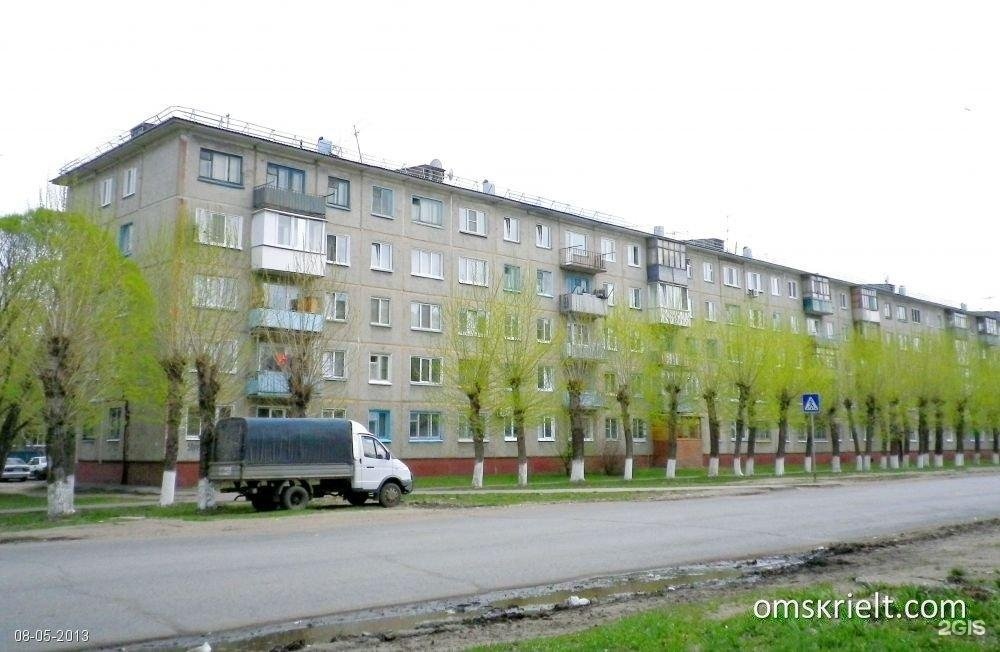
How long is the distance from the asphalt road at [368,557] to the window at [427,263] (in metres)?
22.1

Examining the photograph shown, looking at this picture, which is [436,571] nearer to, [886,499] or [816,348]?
[886,499]

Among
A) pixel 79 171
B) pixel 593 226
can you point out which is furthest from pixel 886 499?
pixel 79 171

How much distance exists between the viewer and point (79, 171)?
42219 millimetres

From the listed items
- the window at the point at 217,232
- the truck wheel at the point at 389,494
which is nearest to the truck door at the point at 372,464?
the truck wheel at the point at 389,494

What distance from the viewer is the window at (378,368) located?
4197cm

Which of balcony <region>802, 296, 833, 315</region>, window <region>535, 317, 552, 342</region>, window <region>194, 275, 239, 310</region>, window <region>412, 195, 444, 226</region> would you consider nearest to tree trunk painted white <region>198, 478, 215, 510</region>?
window <region>194, 275, 239, 310</region>

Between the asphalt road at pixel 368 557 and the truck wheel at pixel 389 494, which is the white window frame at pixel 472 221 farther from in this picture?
the asphalt road at pixel 368 557

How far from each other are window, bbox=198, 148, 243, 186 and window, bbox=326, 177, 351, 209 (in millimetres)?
4443

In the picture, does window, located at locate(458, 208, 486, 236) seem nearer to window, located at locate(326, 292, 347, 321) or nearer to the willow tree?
window, located at locate(326, 292, 347, 321)

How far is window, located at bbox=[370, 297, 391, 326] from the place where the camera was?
42312 mm

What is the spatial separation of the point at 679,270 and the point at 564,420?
15.0m

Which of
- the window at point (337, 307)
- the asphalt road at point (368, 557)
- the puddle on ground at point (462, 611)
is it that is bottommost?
the puddle on ground at point (462, 611)

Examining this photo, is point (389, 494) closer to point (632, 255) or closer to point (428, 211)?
point (428, 211)

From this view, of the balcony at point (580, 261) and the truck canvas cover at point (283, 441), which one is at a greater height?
the balcony at point (580, 261)
